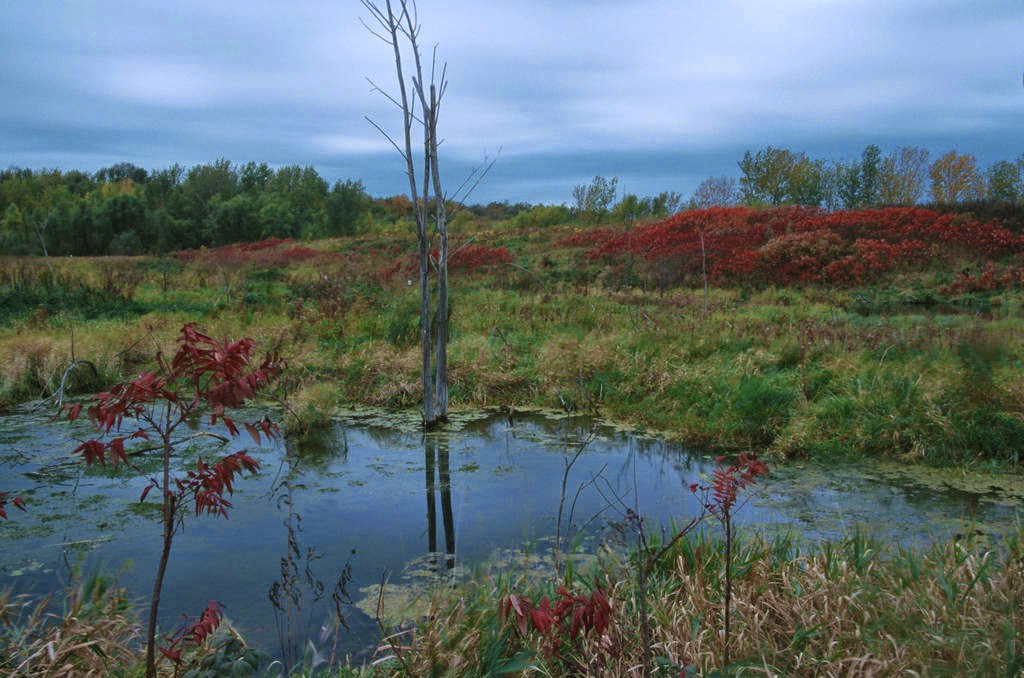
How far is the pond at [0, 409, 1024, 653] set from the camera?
4113 millimetres

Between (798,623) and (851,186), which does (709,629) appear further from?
(851,186)

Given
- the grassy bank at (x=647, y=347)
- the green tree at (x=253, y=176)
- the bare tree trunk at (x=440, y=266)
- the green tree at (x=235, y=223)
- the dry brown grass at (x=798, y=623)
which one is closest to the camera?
the dry brown grass at (x=798, y=623)

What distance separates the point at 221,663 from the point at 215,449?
4.56 metres

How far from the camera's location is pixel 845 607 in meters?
3.08

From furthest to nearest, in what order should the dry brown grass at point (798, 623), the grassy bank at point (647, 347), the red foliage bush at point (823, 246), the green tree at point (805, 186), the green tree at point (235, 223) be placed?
the green tree at point (235, 223)
the green tree at point (805, 186)
the red foliage bush at point (823, 246)
the grassy bank at point (647, 347)
the dry brown grass at point (798, 623)

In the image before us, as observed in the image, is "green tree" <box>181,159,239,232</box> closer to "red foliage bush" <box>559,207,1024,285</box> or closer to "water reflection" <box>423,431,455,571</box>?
"red foliage bush" <box>559,207,1024,285</box>

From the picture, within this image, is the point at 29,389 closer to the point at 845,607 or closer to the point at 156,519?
the point at 156,519

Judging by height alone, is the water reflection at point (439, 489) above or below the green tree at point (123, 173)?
below

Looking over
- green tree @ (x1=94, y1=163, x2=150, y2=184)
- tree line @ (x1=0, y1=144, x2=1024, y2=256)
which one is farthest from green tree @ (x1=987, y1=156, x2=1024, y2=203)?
green tree @ (x1=94, y1=163, x2=150, y2=184)

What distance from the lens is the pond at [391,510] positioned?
411 centimetres

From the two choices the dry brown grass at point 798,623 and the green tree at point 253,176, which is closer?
the dry brown grass at point 798,623

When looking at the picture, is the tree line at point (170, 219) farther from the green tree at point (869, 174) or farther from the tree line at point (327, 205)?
the green tree at point (869, 174)

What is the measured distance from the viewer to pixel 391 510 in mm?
5379

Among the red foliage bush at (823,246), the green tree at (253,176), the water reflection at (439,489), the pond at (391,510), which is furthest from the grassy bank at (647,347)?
the green tree at (253,176)
